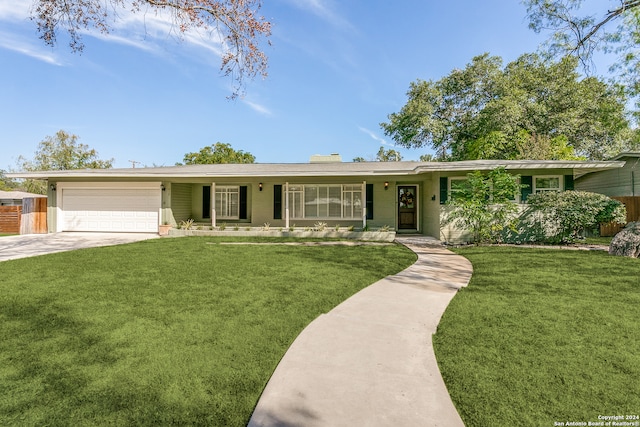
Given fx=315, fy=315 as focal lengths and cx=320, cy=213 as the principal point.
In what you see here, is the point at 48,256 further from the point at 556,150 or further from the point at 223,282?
the point at 556,150

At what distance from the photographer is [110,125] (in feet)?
59.5

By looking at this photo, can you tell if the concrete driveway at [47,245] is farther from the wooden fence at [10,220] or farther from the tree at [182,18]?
the tree at [182,18]

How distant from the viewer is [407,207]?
1435 centimetres

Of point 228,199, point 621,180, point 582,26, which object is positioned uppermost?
point 582,26

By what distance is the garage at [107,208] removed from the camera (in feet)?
45.2

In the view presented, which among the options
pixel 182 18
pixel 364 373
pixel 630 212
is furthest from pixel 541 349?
pixel 630 212

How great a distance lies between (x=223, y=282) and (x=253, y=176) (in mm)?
7768

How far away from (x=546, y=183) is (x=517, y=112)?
11.1 metres

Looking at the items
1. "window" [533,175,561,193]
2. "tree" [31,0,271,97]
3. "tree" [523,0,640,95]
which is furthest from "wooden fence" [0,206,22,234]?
"tree" [523,0,640,95]

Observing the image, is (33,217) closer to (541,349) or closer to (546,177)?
(541,349)

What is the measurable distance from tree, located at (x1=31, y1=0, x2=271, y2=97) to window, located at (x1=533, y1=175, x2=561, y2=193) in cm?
1023

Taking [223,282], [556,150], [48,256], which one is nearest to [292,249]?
[223,282]

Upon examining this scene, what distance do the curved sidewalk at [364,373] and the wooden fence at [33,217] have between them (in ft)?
52.4

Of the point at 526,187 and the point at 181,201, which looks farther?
the point at 181,201
